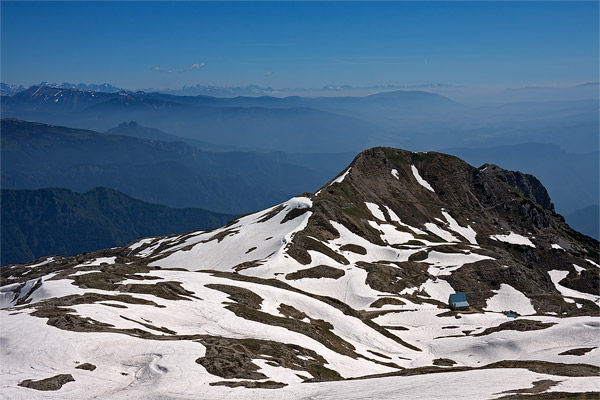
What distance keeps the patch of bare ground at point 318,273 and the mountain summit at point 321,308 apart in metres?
0.46

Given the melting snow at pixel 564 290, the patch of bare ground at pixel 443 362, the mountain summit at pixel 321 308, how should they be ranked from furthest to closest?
the melting snow at pixel 564 290
the patch of bare ground at pixel 443 362
the mountain summit at pixel 321 308

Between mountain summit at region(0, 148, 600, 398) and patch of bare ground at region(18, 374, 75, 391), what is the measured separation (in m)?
0.18

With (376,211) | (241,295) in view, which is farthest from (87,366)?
(376,211)

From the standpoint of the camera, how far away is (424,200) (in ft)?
611

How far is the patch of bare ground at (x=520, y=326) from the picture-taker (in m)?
79.4

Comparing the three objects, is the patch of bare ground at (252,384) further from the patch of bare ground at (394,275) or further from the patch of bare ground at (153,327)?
the patch of bare ground at (394,275)

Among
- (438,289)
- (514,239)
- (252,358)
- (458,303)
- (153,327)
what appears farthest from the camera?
(514,239)

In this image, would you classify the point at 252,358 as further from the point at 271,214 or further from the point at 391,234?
the point at 391,234

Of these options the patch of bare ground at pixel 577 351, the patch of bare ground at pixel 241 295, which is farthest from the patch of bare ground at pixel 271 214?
the patch of bare ground at pixel 577 351

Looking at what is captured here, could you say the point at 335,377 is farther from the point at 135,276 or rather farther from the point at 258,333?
the point at 135,276

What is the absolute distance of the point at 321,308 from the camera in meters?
86.9

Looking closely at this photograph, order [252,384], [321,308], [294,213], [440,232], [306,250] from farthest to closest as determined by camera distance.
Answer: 1. [440,232]
2. [294,213]
3. [306,250]
4. [321,308]
5. [252,384]

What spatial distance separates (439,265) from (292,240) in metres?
37.7

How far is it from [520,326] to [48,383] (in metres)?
67.6
